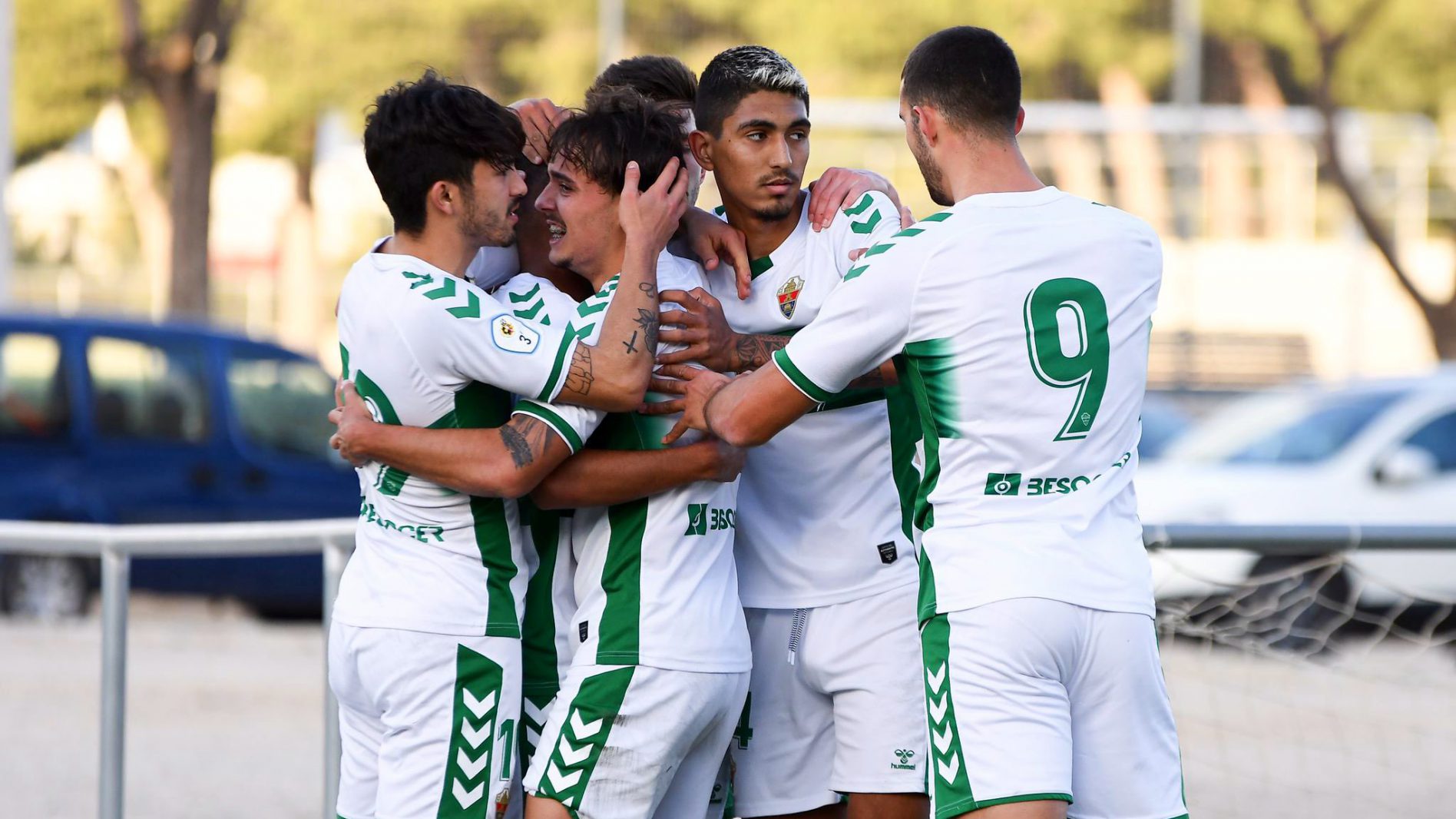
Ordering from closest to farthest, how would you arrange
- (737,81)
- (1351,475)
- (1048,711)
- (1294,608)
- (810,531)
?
(1048,711), (737,81), (810,531), (1294,608), (1351,475)

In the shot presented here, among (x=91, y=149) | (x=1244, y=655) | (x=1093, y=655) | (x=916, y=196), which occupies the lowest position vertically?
(x=1244, y=655)

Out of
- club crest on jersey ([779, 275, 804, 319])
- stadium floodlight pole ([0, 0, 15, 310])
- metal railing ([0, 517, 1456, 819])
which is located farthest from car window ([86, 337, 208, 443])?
club crest on jersey ([779, 275, 804, 319])

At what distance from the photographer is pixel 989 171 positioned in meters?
3.55

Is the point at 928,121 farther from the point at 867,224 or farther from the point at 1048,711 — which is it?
the point at 1048,711

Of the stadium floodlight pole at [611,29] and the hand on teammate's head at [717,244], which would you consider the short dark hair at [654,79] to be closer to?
the hand on teammate's head at [717,244]

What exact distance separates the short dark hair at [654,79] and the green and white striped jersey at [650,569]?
773 mm

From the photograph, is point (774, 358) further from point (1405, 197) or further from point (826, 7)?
point (1405, 197)

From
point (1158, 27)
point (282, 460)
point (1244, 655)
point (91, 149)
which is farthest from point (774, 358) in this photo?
point (91, 149)

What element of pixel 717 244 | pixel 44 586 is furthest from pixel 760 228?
pixel 44 586

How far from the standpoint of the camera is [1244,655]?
736 centimetres

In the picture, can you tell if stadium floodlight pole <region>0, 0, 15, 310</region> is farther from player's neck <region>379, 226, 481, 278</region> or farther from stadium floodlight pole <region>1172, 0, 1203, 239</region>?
stadium floodlight pole <region>1172, 0, 1203, 239</region>

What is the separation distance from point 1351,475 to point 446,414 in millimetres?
8484

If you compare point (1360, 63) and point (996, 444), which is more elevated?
point (1360, 63)

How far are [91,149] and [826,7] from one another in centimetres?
1831
